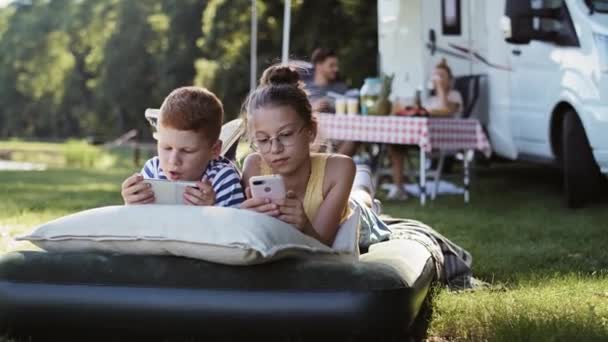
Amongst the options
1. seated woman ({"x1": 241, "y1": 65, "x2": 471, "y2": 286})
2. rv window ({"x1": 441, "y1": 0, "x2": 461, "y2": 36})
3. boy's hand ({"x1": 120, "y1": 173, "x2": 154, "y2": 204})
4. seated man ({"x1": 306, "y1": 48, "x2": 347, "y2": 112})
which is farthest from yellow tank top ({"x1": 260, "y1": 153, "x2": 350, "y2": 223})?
rv window ({"x1": 441, "y1": 0, "x2": 461, "y2": 36})

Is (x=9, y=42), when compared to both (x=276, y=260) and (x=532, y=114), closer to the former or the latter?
(x=532, y=114)

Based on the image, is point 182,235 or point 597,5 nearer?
point 182,235

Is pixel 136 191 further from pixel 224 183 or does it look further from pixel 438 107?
pixel 438 107

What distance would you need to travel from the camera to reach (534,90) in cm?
950

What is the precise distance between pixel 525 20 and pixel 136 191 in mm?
5648

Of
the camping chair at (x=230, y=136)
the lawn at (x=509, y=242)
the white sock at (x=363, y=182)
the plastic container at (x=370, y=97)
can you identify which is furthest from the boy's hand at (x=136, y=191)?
the plastic container at (x=370, y=97)

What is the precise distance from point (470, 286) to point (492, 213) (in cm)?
383

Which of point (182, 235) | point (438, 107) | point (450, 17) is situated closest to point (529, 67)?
point (438, 107)

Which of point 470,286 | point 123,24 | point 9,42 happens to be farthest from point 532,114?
point 9,42

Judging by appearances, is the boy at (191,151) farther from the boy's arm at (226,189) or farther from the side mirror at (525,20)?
the side mirror at (525,20)

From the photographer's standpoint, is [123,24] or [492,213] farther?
[123,24]

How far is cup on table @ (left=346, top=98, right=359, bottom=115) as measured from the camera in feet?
33.3

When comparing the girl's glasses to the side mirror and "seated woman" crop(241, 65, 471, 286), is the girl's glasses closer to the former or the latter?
"seated woman" crop(241, 65, 471, 286)

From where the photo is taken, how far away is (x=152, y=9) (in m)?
58.9
